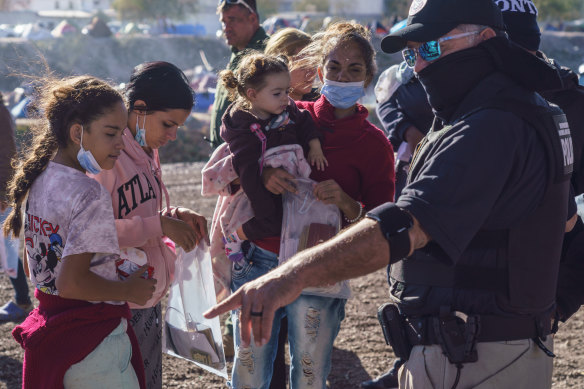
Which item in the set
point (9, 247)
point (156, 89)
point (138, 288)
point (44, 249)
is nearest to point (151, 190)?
point (156, 89)

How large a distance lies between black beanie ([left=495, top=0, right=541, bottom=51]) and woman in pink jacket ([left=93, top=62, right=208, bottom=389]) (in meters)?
1.75

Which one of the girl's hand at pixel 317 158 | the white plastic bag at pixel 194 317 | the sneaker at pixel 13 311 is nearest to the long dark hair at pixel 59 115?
the white plastic bag at pixel 194 317

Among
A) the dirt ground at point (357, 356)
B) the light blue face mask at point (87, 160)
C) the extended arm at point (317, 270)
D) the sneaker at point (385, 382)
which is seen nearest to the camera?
the extended arm at point (317, 270)

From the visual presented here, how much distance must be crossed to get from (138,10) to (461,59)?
66776 mm

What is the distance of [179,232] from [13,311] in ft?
10.5

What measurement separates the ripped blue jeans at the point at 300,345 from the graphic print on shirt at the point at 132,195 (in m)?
0.65

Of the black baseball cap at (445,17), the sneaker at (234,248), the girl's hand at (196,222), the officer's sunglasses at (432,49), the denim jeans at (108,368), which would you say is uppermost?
the black baseball cap at (445,17)

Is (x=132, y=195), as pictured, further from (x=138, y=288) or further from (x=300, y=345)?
(x=300, y=345)

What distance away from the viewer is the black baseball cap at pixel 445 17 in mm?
2393

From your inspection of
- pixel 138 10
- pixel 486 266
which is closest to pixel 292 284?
pixel 486 266

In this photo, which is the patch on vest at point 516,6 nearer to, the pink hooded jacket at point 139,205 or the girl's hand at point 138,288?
the pink hooded jacket at point 139,205

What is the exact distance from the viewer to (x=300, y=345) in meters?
3.32

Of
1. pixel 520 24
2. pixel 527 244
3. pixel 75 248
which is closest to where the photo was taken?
pixel 527 244

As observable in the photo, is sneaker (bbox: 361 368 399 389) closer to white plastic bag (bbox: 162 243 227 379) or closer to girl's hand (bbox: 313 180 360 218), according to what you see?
white plastic bag (bbox: 162 243 227 379)
